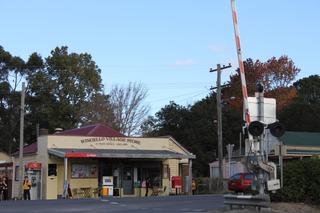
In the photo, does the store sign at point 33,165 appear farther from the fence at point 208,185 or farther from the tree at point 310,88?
the tree at point 310,88

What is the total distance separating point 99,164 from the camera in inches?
1714

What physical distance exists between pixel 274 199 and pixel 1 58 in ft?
182

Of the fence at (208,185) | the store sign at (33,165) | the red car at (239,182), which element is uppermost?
the store sign at (33,165)

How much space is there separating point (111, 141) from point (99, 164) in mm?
2102

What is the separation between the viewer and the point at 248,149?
1920cm

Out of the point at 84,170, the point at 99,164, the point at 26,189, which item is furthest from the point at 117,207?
the point at 99,164

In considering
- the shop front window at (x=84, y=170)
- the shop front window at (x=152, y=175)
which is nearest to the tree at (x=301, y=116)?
the shop front window at (x=152, y=175)

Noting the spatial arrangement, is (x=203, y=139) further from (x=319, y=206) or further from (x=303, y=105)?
(x=319, y=206)

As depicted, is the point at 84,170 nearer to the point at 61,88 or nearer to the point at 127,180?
the point at 127,180

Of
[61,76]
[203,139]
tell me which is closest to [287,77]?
[203,139]

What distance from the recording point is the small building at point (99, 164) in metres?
41.6

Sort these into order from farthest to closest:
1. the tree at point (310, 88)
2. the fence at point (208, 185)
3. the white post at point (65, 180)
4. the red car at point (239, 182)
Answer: the tree at point (310, 88) → the fence at point (208, 185) → the white post at point (65, 180) → the red car at point (239, 182)

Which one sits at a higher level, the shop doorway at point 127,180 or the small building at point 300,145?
the small building at point 300,145

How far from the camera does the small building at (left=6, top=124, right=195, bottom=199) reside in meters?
41.6
